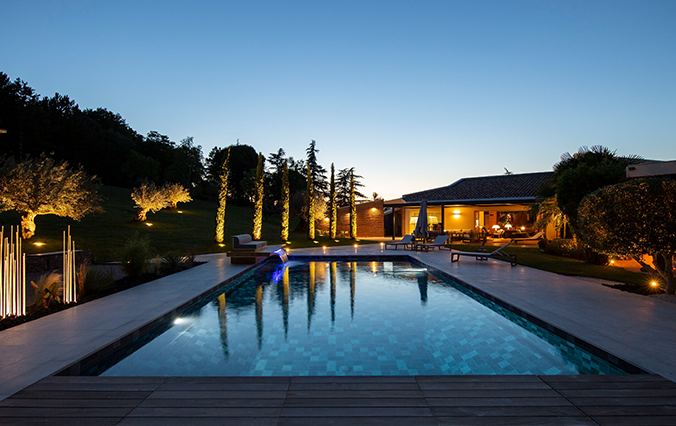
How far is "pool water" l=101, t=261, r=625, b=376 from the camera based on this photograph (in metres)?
3.76

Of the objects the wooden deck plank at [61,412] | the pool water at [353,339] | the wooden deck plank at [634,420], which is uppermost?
the wooden deck plank at [61,412]

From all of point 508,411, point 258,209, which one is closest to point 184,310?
point 508,411

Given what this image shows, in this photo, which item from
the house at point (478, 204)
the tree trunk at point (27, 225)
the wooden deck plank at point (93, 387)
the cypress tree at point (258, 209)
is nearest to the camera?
the wooden deck plank at point (93, 387)

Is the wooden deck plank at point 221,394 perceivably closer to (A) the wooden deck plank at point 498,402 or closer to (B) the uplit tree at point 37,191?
(A) the wooden deck plank at point 498,402

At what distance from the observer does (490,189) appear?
873 inches

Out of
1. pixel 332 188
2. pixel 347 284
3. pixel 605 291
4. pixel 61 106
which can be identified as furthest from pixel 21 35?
pixel 61 106

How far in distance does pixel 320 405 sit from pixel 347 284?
6.09 m

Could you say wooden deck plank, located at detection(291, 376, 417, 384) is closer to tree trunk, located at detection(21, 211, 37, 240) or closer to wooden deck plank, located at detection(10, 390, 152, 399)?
wooden deck plank, located at detection(10, 390, 152, 399)

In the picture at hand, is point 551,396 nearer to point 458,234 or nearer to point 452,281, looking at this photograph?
point 452,281

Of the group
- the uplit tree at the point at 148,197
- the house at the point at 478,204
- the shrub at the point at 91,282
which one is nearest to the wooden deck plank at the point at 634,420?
the shrub at the point at 91,282

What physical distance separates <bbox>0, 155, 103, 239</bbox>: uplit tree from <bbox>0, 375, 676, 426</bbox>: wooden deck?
1315cm

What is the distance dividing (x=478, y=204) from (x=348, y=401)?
67.6 ft

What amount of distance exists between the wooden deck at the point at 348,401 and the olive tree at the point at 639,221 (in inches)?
156

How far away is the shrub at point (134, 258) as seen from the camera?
761cm
